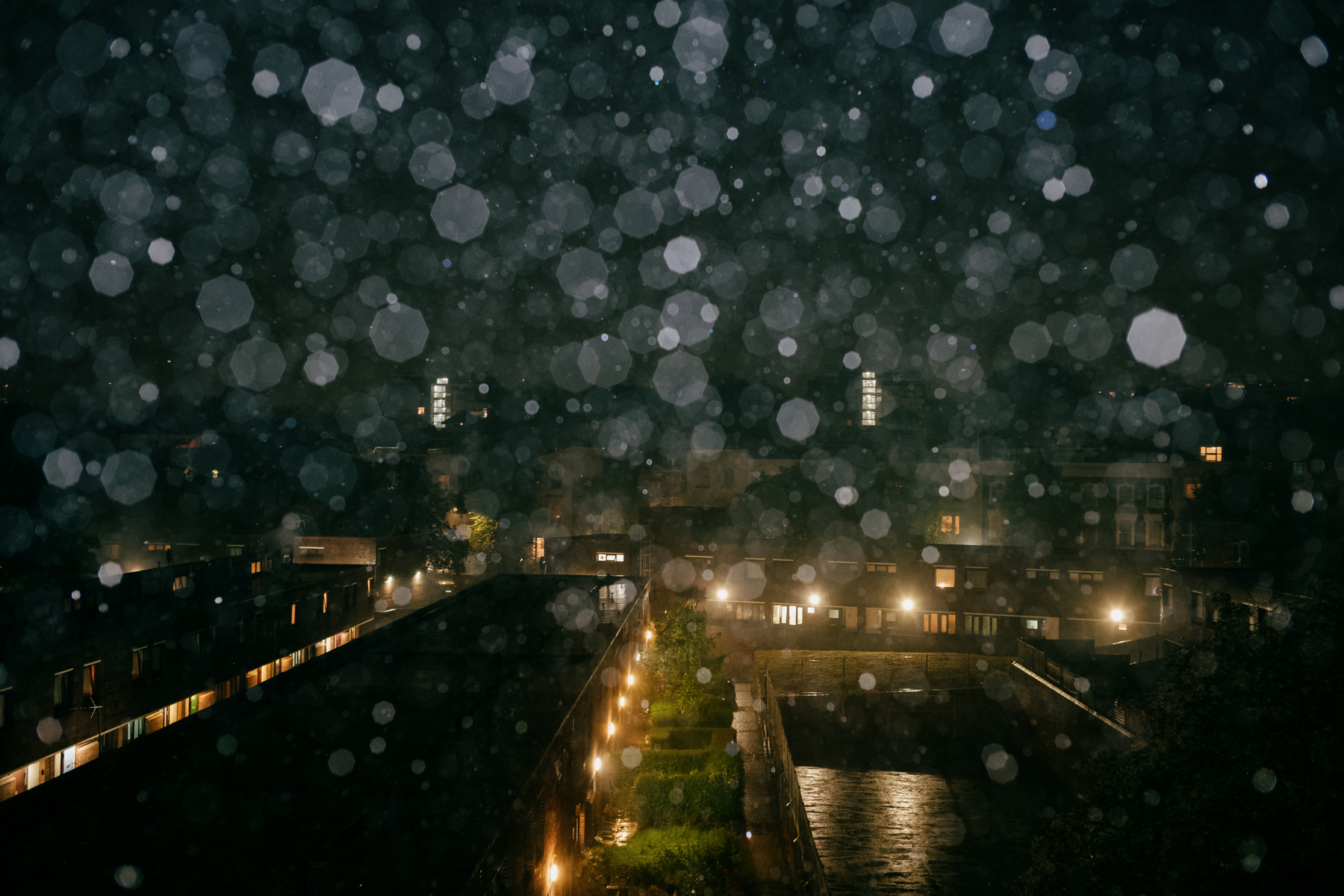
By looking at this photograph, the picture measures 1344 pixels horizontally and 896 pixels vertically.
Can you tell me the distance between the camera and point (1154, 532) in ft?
→ 113

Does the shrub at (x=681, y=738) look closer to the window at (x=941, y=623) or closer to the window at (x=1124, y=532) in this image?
the window at (x=941, y=623)

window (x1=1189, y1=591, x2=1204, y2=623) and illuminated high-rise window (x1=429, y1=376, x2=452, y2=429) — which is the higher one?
illuminated high-rise window (x1=429, y1=376, x2=452, y2=429)

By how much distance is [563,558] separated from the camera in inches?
1128

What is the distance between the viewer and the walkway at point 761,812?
11.0m

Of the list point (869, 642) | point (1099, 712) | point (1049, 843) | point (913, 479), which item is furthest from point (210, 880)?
point (913, 479)

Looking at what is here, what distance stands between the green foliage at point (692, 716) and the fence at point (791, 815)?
1.10 meters

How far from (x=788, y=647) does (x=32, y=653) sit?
19.6m

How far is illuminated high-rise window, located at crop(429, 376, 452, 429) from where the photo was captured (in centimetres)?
7044

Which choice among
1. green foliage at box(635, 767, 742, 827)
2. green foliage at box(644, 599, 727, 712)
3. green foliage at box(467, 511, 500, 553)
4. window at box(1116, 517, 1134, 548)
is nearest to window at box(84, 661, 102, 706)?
green foliage at box(635, 767, 742, 827)

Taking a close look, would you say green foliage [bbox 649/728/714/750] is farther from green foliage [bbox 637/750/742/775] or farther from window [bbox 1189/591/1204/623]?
window [bbox 1189/591/1204/623]

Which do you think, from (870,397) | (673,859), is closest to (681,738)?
(673,859)

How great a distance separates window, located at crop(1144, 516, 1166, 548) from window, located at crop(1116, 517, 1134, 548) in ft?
1.97

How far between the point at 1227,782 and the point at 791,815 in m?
8.47

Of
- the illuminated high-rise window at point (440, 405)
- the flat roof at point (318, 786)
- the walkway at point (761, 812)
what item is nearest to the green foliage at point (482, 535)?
the walkway at point (761, 812)
